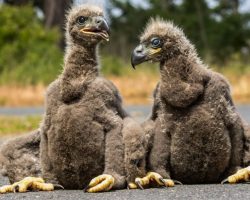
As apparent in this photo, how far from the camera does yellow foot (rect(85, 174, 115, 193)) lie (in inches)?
248

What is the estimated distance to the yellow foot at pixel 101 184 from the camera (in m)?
6.30

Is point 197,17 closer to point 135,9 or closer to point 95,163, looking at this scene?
point 135,9

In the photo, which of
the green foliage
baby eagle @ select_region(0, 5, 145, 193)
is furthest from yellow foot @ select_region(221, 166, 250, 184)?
the green foliage

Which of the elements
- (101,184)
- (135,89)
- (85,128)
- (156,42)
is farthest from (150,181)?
(135,89)

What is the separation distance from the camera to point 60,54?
30.6 m

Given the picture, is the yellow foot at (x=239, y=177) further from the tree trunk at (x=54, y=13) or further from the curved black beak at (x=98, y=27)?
the tree trunk at (x=54, y=13)

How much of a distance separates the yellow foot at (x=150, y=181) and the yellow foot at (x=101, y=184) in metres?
0.25

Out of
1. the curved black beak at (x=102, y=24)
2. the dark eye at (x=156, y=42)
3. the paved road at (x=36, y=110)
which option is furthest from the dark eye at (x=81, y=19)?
the paved road at (x=36, y=110)

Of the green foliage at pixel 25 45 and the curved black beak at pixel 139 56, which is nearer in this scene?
the curved black beak at pixel 139 56

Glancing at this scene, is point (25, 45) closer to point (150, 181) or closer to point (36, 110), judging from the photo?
point (36, 110)

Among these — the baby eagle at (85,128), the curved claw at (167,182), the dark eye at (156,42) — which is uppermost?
the dark eye at (156,42)

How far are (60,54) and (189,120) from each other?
24.3 m

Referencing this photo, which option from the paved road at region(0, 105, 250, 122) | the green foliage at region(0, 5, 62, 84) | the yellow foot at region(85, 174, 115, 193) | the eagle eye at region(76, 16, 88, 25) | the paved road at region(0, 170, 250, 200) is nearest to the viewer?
the paved road at region(0, 170, 250, 200)

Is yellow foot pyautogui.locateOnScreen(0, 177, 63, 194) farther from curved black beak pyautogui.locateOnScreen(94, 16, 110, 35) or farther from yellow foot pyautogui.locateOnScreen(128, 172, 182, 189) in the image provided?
curved black beak pyautogui.locateOnScreen(94, 16, 110, 35)
